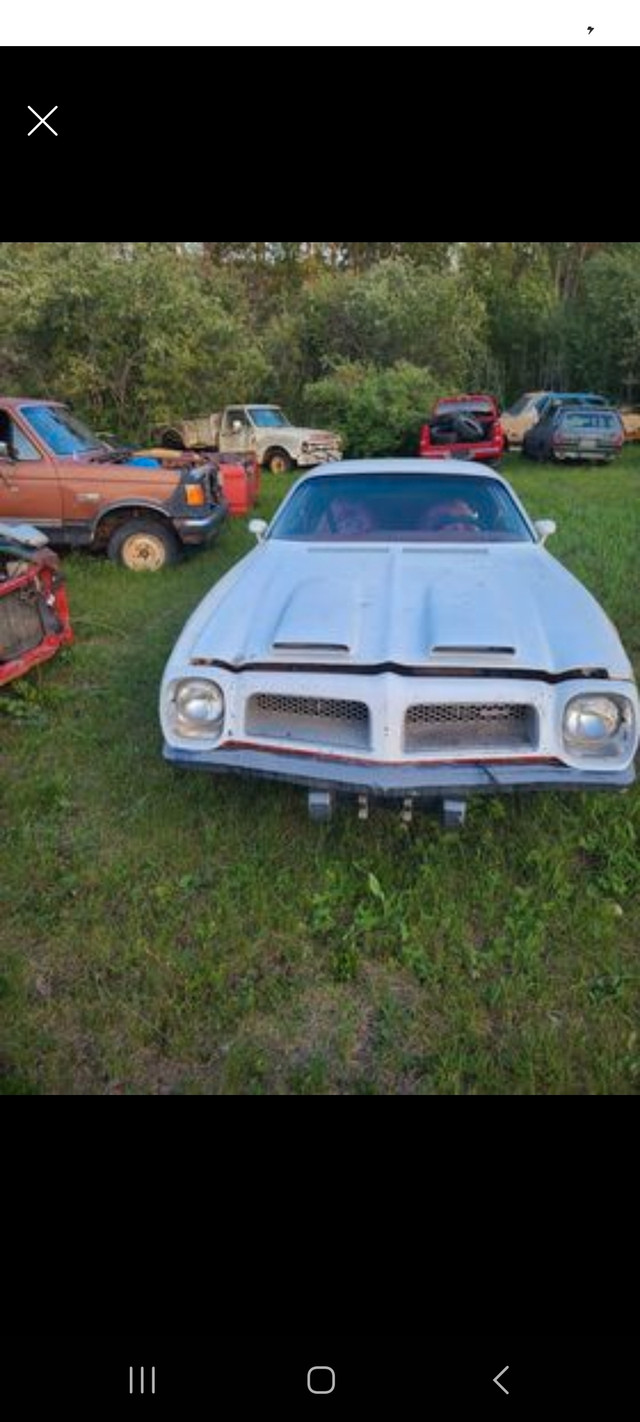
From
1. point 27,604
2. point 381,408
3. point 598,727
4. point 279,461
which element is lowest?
point 598,727

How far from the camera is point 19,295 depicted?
→ 42.6ft

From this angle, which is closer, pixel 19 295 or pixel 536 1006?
pixel 536 1006

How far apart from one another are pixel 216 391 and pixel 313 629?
14.8m

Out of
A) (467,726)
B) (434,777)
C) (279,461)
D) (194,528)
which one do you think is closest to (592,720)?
(467,726)

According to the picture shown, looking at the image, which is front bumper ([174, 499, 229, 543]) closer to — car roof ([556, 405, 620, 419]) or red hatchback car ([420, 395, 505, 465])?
red hatchback car ([420, 395, 505, 465])

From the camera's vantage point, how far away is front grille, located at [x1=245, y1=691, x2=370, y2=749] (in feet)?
8.28

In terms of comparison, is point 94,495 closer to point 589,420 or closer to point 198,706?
point 198,706

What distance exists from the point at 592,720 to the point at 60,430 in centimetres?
653

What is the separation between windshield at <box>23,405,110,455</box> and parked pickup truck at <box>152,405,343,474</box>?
7.89 metres

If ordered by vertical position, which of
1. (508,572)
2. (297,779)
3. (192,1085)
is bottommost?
(192,1085)

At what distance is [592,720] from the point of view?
2496 millimetres

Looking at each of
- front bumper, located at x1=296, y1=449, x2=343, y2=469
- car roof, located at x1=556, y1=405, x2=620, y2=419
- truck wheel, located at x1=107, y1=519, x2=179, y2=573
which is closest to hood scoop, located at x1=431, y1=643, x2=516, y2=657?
truck wheel, located at x1=107, y1=519, x2=179, y2=573

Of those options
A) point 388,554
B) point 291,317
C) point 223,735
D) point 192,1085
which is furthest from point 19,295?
point 192,1085
